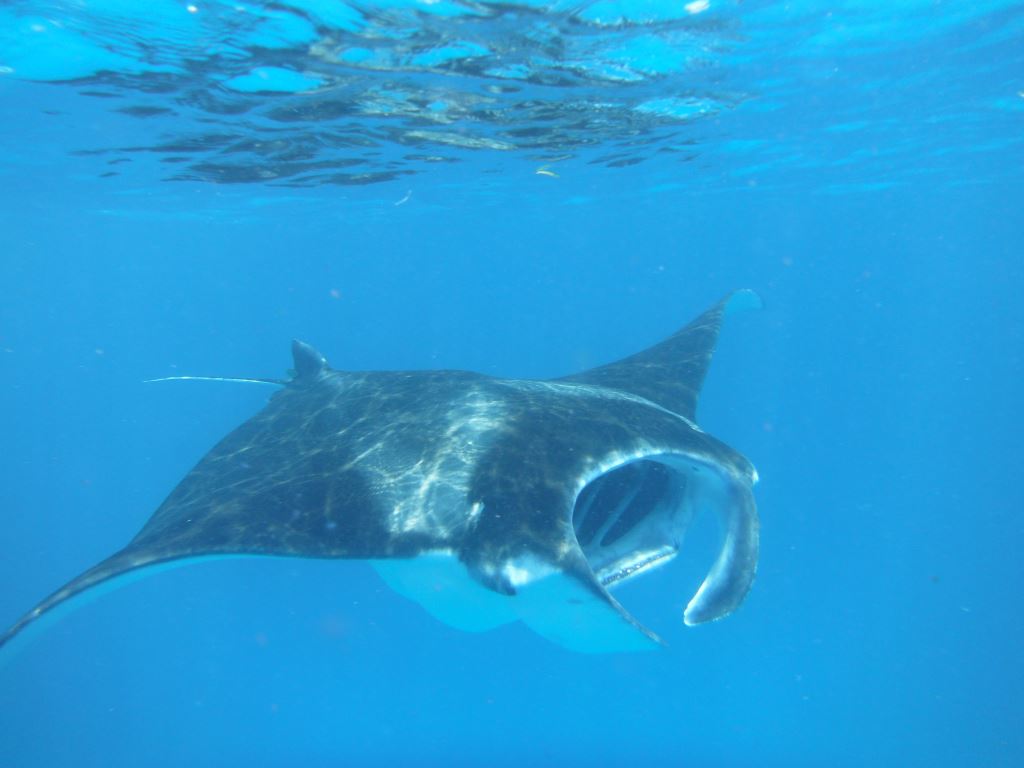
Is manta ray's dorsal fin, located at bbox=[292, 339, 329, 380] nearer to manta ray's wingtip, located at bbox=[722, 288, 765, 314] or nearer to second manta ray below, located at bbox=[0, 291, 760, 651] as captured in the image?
second manta ray below, located at bbox=[0, 291, 760, 651]

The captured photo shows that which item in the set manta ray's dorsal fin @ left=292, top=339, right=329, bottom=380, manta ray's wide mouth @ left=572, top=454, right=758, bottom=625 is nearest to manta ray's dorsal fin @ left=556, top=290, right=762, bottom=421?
manta ray's wide mouth @ left=572, top=454, right=758, bottom=625

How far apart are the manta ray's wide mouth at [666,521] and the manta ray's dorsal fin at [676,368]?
5.42 feet

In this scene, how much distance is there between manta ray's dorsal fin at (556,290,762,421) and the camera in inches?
305

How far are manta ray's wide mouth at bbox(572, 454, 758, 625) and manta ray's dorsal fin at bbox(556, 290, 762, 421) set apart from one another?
165 cm

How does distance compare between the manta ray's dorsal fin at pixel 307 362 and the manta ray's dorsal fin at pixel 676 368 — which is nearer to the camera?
the manta ray's dorsal fin at pixel 676 368

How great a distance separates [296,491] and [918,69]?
17.3 metres

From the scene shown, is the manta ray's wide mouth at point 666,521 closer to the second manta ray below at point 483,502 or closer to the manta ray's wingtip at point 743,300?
the second manta ray below at point 483,502

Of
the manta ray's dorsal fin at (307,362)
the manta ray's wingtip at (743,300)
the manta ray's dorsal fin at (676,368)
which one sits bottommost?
the manta ray's dorsal fin at (307,362)

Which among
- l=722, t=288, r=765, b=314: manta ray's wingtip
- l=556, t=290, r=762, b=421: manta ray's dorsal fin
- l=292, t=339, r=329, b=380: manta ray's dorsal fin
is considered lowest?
l=292, t=339, r=329, b=380: manta ray's dorsal fin

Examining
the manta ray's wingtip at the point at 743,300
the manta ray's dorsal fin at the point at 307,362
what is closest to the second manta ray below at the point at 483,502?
the manta ray's dorsal fin at the point at 307,362

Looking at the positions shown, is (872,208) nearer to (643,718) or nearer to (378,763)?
(643,718)

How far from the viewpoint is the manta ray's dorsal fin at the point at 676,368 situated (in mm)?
7746

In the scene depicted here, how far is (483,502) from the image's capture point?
4176 millimetres

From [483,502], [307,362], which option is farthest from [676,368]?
[307,362]
